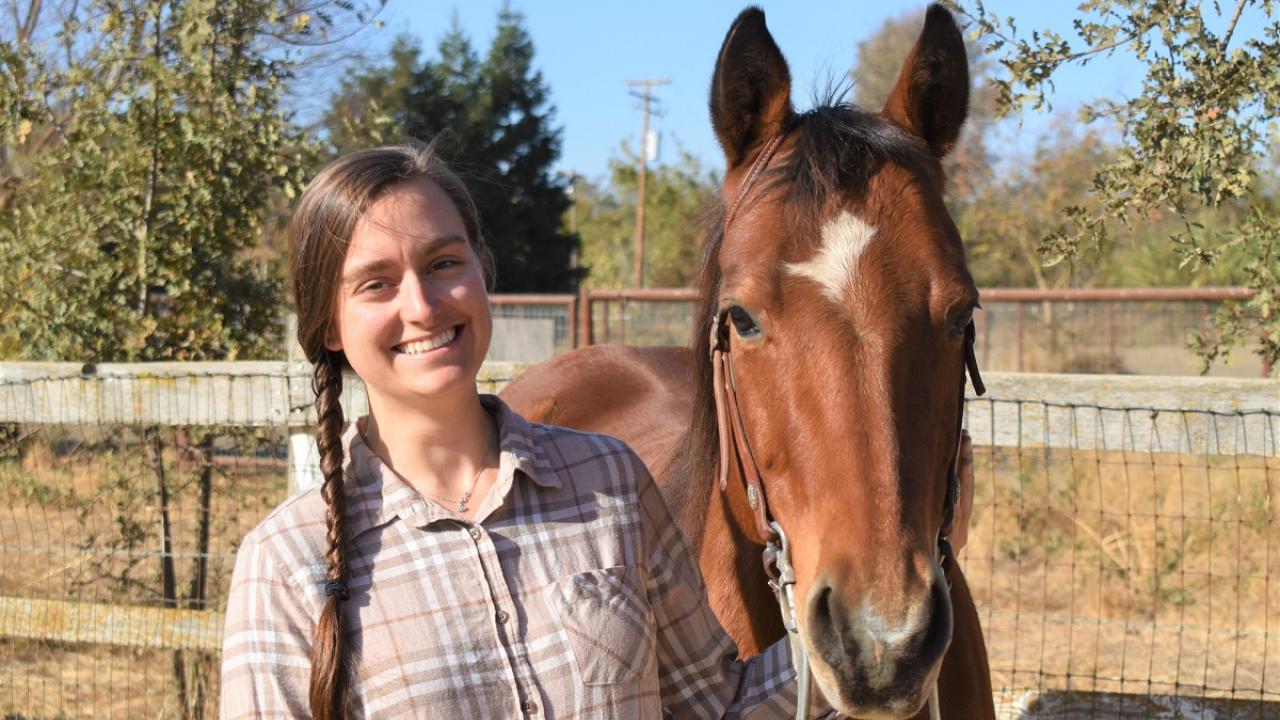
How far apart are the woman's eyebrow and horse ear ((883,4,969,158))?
982mm

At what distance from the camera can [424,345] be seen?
1616mm

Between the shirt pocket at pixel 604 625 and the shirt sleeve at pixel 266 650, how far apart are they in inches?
13.5

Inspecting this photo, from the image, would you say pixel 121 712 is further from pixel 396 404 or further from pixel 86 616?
pixel 396 404

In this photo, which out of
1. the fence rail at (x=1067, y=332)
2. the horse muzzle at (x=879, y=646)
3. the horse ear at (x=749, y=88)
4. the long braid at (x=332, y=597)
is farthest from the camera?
the fence rail at (x=1067, y=332)

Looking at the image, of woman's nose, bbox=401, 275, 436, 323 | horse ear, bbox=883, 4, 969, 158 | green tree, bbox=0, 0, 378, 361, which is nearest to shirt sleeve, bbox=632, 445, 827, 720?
woman's nose, bbox=401, 275, 436, 323

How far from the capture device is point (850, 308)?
5.82 ft

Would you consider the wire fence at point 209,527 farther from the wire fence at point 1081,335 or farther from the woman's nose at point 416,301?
the wire fence at point 1081,335

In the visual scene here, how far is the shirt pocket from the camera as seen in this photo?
155 centimetres

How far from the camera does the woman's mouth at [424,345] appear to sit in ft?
5.30

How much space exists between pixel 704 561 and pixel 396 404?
1005 mm

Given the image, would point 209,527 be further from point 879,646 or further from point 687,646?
point 879,646

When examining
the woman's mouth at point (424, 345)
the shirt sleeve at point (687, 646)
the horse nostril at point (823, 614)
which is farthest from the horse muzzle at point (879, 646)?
the woman's mouth at point (424, 345)

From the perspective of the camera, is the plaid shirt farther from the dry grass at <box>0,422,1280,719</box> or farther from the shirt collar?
the dry grass at <box>0,422,1280,719</box>

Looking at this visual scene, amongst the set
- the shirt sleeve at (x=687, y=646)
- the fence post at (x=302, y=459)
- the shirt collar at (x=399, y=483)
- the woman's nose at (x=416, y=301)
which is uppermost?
the woman's nose at (x=416, y=301)
